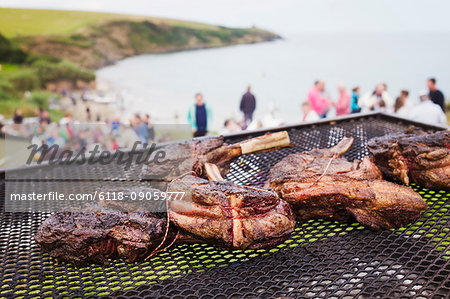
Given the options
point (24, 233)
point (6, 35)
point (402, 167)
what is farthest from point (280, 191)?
point (6, 35)

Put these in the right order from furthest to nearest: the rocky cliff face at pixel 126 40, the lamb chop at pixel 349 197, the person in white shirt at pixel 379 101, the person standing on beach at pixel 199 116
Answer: the rocky cliff face at pixel 126 40 < the person in white shirt at pixel 379 101 < the person standing on beach at pixel 199 116 < the lamb chop at pixel 349 197

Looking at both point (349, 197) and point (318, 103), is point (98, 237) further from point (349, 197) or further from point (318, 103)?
point (318, 103)

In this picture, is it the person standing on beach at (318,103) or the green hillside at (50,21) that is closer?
the person standing on beach at (318,103)

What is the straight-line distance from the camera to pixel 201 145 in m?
4.10

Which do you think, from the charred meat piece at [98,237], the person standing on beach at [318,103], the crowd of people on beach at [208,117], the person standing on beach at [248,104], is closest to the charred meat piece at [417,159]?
the charred meat piece at [98,237]

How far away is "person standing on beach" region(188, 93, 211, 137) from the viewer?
31.0ft

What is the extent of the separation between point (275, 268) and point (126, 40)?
32.9m

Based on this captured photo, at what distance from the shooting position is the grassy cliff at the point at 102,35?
95.4ft

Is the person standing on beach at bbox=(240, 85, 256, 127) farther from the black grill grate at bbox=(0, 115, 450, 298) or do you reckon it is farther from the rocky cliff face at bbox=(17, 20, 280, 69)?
the rocky cliff face at bbox=(17, 20, 280, 69)

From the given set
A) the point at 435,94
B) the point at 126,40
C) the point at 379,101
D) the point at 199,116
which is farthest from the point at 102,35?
the point at 435,94

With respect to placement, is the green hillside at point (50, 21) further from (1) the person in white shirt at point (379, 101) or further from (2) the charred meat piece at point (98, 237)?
A: (2) the charred meat piece at point (98, 237)

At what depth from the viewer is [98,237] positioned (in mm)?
2594

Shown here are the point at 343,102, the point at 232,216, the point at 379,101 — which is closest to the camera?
the point at 232,216

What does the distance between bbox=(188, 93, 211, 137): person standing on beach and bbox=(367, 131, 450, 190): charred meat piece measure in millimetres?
6136
